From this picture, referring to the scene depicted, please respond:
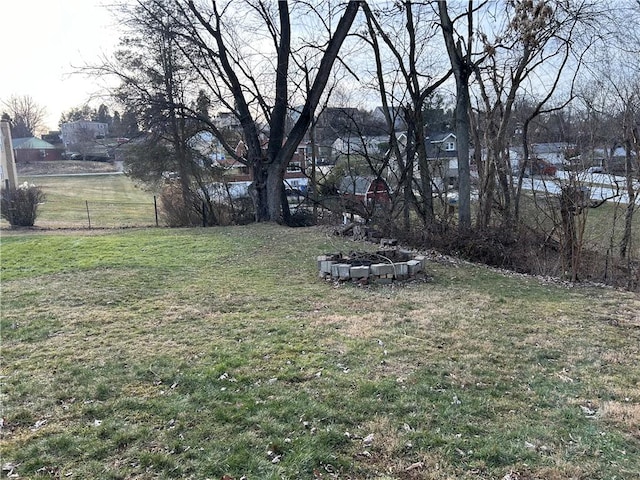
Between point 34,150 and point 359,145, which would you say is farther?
point 34,150

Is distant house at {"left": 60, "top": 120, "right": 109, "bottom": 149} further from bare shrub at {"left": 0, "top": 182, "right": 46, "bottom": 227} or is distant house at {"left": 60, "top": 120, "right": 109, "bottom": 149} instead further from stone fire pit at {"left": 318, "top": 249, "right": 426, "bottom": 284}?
stone fire pit at {"left": 318, "top": 249, "right": 426, "bottom": 284}

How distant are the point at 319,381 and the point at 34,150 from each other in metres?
44.2

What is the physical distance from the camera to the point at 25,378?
3.15 metres

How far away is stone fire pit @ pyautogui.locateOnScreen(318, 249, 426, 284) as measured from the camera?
5.86m

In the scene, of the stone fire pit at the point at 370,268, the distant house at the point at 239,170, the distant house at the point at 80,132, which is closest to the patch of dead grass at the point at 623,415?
the stone fire pit at the point at 370,268

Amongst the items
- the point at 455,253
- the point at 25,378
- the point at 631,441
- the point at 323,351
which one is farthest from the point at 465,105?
the point at 25,378

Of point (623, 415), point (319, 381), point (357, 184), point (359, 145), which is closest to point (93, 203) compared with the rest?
point (357, 184)

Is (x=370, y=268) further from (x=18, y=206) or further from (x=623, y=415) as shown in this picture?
(x=18, y=206)

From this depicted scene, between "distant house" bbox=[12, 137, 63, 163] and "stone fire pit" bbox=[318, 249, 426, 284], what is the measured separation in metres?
38.3

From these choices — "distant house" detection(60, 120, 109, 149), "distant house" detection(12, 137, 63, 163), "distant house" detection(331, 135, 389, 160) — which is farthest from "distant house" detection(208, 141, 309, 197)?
"distant house" detection(12, 137, 63, 163)

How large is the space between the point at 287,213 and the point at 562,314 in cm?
1026

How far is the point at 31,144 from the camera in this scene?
3791 cm

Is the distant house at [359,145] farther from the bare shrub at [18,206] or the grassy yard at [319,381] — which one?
the bare shrub at [18,206]

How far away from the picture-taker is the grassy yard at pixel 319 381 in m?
2.25
